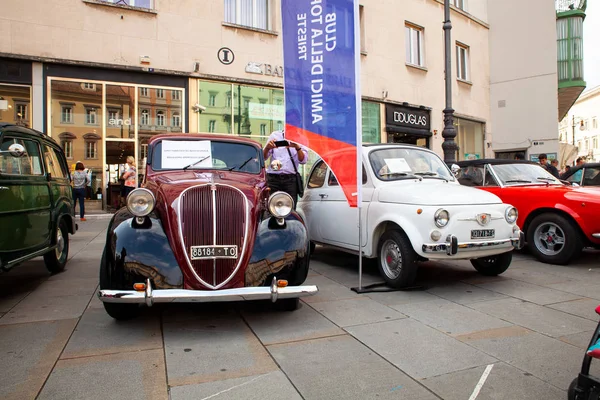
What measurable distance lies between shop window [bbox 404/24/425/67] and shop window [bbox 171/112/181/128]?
33.9 ft

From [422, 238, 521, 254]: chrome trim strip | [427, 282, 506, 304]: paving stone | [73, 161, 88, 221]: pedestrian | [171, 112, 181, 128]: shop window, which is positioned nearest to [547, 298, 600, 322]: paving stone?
[427, 282, 506, 304]: paving stone

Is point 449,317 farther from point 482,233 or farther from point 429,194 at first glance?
point 429,194

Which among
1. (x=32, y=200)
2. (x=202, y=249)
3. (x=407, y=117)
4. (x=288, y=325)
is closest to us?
(x=202, y=249)

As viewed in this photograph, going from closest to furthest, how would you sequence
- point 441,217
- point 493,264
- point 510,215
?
point 441,217
point 510,215
point 493,264

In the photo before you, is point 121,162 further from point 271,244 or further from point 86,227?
point 271,244

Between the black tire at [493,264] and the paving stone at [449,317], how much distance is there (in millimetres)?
1452

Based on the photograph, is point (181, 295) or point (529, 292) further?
point (529, 292)

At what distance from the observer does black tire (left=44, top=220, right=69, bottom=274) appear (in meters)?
5.90

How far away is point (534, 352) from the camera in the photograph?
3.31 meters

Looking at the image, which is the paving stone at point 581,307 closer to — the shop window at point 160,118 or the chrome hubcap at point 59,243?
the chrome hubcap at point 59,243

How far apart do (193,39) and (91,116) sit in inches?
151

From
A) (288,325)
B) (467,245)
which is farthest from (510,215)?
(288,325)

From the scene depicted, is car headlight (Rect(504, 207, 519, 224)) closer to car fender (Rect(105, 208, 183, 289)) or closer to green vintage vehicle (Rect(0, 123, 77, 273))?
car fender (Rect(105, 208, 183, 289))

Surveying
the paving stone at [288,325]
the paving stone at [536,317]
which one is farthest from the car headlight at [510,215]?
the paving stone at [288,325]
